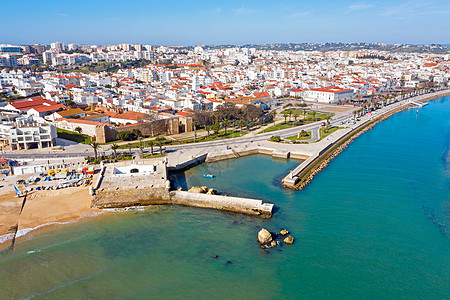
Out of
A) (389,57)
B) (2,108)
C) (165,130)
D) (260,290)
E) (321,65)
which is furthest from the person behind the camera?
(389,57)

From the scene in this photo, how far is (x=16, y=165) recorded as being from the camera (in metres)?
30.0

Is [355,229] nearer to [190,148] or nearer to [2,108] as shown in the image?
[190,148]

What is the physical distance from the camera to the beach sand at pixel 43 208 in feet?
72.3

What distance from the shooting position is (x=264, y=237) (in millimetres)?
19703

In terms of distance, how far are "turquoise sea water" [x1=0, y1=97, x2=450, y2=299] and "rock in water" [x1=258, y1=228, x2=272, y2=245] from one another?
0.50 metres

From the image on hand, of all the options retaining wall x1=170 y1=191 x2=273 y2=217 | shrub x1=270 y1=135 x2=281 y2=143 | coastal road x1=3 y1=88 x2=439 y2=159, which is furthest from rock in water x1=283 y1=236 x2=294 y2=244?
shrub x1=270 y1=135 x2=281 y2=143

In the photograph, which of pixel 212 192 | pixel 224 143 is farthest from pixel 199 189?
pixel 224 143

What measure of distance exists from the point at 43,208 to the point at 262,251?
1643 cm

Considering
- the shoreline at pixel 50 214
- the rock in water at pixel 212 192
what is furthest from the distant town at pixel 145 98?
the rock in water at pixel 212 192

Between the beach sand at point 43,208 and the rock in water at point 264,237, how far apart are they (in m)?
12.3

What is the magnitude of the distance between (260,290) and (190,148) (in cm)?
2285

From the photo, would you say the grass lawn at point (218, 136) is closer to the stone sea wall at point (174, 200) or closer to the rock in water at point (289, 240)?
the stone sea wall at point (174, 200)

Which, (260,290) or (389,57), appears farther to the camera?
(389,57)

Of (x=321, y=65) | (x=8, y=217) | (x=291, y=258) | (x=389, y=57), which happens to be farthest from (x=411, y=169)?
(x=389, y=57)
